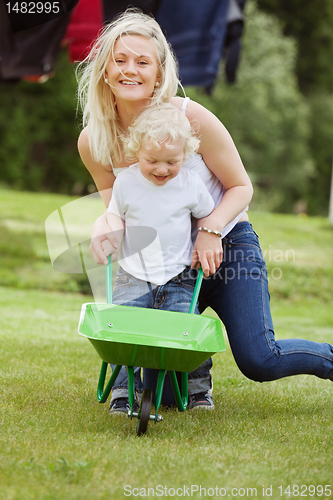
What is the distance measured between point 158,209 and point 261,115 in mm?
18831

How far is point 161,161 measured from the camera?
81.8 inches

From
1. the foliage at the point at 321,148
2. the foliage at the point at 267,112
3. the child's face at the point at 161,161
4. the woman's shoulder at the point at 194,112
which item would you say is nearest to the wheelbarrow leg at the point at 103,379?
the child's face at the point at 161,161

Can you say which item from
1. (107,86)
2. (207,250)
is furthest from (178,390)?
(107,86)

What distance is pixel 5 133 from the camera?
52.5 ft

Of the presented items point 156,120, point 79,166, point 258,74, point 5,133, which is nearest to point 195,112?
point 156,120

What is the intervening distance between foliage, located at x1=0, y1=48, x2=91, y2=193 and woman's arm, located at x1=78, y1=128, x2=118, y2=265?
13.5 m

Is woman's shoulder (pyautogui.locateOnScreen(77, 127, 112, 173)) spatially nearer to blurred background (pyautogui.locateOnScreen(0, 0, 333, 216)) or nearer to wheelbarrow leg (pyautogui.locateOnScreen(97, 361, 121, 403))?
wheelbarrow leg (pyautogui.locateOnScreen(97, 361, 121, 403))

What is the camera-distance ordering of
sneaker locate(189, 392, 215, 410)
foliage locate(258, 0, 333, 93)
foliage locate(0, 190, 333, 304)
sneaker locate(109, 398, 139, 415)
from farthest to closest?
1. foliage locate(258, 0, 333, 93)
2. foliage locate(0, 190, 333, 304)
3. sneaker locate(189, 392, 215, 410)
4. sneaker locate(109, 398, 139, 415)

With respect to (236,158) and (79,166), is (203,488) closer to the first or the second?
(236,158)

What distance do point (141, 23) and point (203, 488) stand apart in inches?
67.2

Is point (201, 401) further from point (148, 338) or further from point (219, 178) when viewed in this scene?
point (219, 178)

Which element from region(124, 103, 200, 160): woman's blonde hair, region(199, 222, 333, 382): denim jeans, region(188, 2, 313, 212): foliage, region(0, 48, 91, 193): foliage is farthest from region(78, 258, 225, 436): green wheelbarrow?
region(188, 2, 313, 212): foliage

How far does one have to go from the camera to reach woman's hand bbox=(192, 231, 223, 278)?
7.04ft

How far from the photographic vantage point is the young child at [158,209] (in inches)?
81.6
